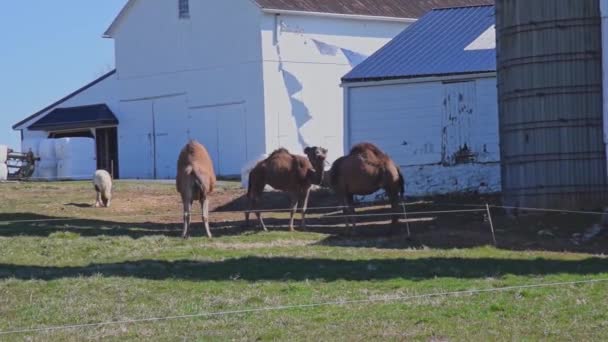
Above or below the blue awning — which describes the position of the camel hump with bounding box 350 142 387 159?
below

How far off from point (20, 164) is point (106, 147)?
19.3ft

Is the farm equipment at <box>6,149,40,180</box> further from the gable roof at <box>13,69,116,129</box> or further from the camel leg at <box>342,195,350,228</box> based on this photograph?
the camel leg at <box>342,195,350,228</box>

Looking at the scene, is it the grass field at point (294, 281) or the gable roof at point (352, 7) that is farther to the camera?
the gable roof at point (352, 7)

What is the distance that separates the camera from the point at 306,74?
48688 millimetres

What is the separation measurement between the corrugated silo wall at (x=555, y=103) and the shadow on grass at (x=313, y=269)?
724 cm

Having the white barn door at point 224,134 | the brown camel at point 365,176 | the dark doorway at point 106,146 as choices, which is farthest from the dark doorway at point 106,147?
the brown camel at point 365,176

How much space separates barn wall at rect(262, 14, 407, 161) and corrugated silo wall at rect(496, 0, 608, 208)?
19.8 metres

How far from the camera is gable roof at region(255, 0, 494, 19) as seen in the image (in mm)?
48250

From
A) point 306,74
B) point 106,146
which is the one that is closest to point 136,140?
point 106,146

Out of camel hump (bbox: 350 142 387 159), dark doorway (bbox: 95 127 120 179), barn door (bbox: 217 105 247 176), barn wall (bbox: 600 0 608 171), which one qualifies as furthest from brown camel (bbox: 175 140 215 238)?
dark doorway (bbox: 95 127 120 179)

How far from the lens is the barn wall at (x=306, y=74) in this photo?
1879 inches

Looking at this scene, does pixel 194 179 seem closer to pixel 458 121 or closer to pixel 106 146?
pixel 458 121

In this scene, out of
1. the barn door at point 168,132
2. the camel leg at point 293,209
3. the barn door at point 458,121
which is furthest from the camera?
the barn door at point 168,132

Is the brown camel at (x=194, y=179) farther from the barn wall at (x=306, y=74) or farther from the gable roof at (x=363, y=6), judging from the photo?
the gable roof at (x=363, y=6)
